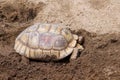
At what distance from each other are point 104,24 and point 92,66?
5.68ft

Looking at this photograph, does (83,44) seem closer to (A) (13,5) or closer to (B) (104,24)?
(B) (104,24)

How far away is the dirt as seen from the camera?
6.52 metres

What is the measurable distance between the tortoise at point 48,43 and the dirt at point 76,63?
16 cm

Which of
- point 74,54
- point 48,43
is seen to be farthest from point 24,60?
point 74,54

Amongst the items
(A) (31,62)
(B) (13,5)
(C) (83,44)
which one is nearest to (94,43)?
(C) (83,44)

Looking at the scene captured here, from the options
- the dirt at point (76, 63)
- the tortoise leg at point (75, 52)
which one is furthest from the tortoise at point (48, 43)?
the dirt at point (76, 63)

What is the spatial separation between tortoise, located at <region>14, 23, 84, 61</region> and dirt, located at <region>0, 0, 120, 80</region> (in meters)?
0.16

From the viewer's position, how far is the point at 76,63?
6777 millimetres

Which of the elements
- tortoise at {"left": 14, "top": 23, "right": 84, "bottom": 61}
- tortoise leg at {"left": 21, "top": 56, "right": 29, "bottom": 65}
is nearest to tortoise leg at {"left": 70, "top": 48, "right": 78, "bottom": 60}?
tortoise at {"left": 14, "top": 23, "right": 84, "bottom": 61}

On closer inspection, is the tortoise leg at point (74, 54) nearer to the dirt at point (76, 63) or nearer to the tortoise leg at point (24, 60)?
the dirt at point (76, 63)

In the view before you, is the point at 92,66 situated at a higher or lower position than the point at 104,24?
lower

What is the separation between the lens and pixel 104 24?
800cm

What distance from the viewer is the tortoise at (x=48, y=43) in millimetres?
6805

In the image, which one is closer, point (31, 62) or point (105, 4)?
point (31, 62)
